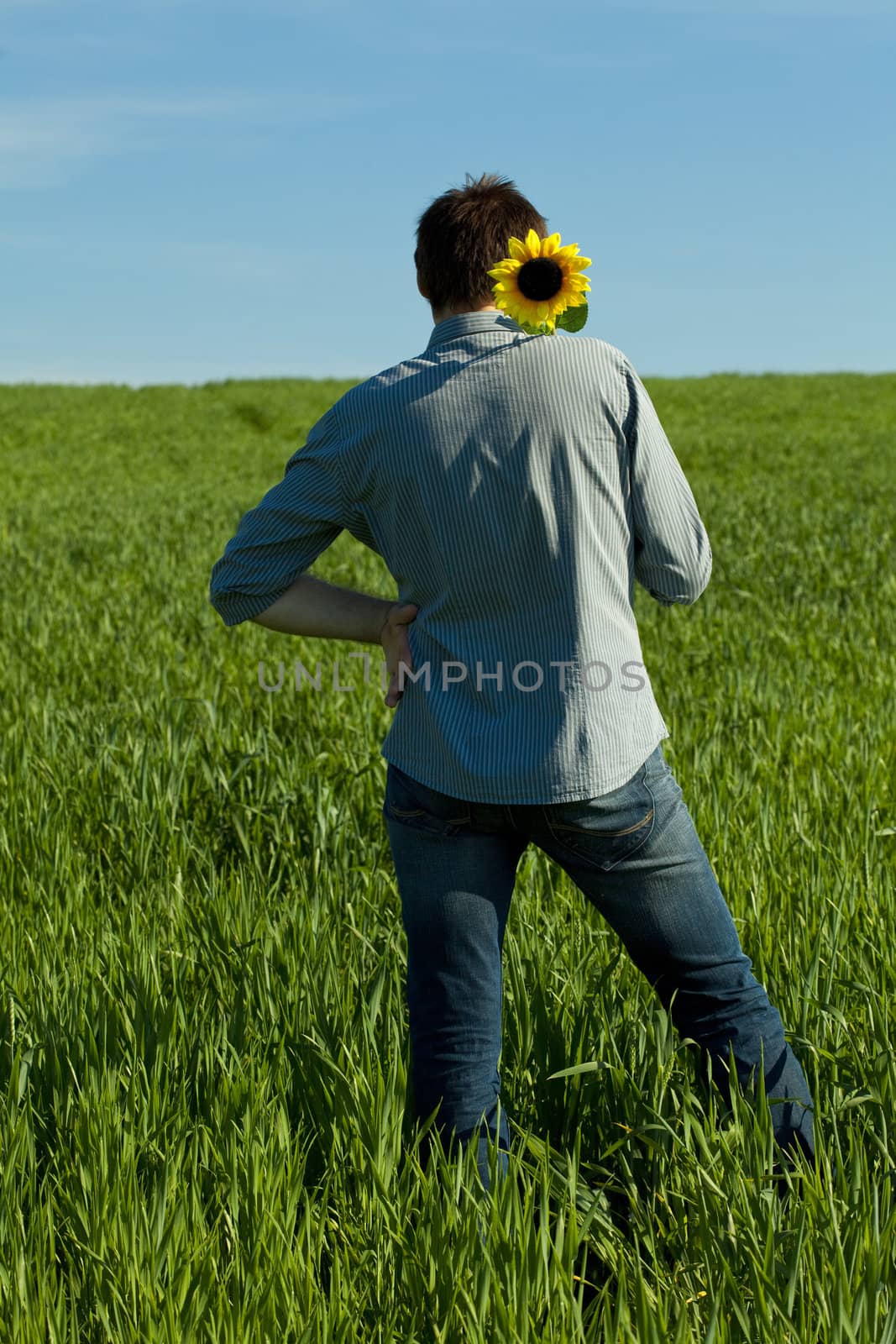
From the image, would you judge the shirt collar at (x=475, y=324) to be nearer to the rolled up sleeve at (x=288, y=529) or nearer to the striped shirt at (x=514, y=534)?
the striped shirt at (x=514, y=534)

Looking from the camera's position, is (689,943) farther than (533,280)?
Yes

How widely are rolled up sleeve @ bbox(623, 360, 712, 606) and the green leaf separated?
0.10 m

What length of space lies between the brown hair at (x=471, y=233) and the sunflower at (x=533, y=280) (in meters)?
0.03

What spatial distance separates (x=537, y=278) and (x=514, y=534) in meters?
0.41

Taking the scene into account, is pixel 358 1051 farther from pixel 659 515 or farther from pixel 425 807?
pixel 659 515

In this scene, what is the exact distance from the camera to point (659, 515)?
2131 millimetres

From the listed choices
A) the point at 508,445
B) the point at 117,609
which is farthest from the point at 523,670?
the point at 117,609

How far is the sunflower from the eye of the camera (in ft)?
6.44

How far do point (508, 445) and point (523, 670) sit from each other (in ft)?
1.21

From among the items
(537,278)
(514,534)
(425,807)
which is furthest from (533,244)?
(425,807)

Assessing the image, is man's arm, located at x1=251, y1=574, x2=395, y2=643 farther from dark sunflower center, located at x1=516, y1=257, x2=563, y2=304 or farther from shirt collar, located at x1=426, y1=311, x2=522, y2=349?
dark sunflower center, located at x1=516, y1=257, x2=563, y2=304

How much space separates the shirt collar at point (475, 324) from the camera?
2049 mm

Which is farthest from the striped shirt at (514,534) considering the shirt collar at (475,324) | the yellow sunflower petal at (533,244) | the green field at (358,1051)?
the green field at (358,1051)

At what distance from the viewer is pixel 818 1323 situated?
68.2 inches
